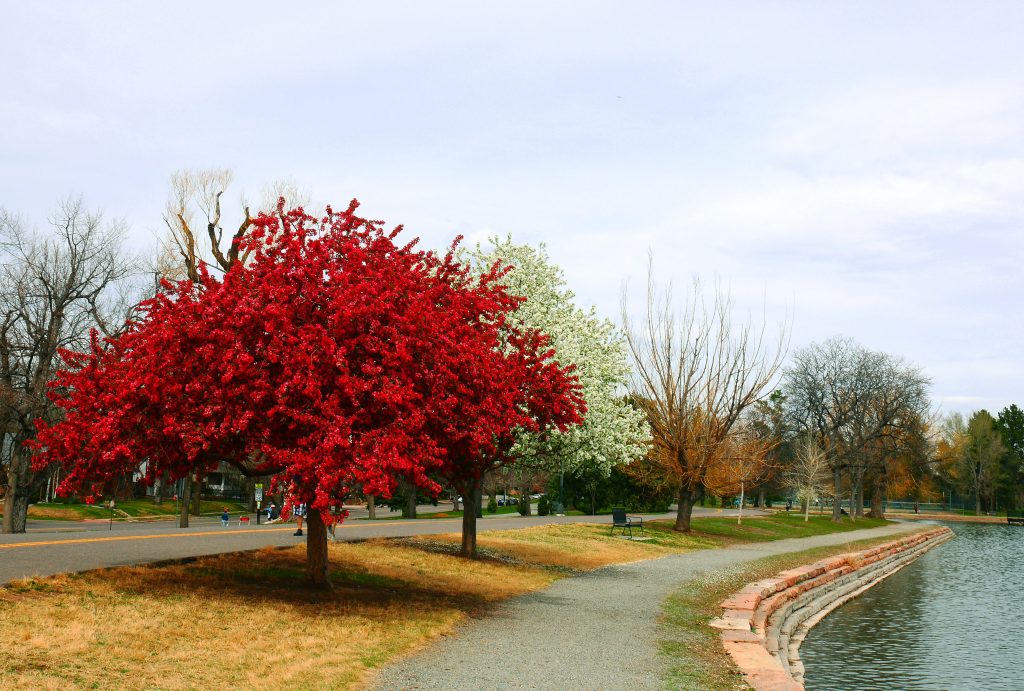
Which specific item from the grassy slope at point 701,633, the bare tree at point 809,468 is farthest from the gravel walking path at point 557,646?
the bare tree at point 809,468

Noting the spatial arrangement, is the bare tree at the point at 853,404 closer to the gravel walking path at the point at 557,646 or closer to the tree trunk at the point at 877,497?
the tree trunk at the point at 877,497

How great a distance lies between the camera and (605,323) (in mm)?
27516

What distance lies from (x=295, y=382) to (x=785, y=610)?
1243cm

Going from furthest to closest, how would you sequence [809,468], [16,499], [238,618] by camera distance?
[809,468] < [16,499] < [238,618]

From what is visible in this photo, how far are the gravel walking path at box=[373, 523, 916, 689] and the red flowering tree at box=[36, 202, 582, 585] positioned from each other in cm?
237

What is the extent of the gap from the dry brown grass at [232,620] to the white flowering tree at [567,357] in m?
4.58

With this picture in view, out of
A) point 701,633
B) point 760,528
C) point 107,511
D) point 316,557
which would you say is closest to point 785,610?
point 701,633

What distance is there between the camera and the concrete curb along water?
11242mm

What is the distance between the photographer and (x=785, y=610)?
62.0ft

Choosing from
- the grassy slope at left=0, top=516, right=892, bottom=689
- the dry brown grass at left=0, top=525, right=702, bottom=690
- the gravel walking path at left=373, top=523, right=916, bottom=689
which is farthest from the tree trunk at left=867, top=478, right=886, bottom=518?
the dry brown grass at left=0, top=525, right=702, bottom=690

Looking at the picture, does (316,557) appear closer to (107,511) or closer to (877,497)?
(107,511)

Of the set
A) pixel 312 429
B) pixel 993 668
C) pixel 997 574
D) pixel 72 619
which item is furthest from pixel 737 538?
pixel 72 619

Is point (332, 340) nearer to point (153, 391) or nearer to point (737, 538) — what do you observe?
point (153, 391)

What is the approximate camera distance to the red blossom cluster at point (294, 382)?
11922 mm
